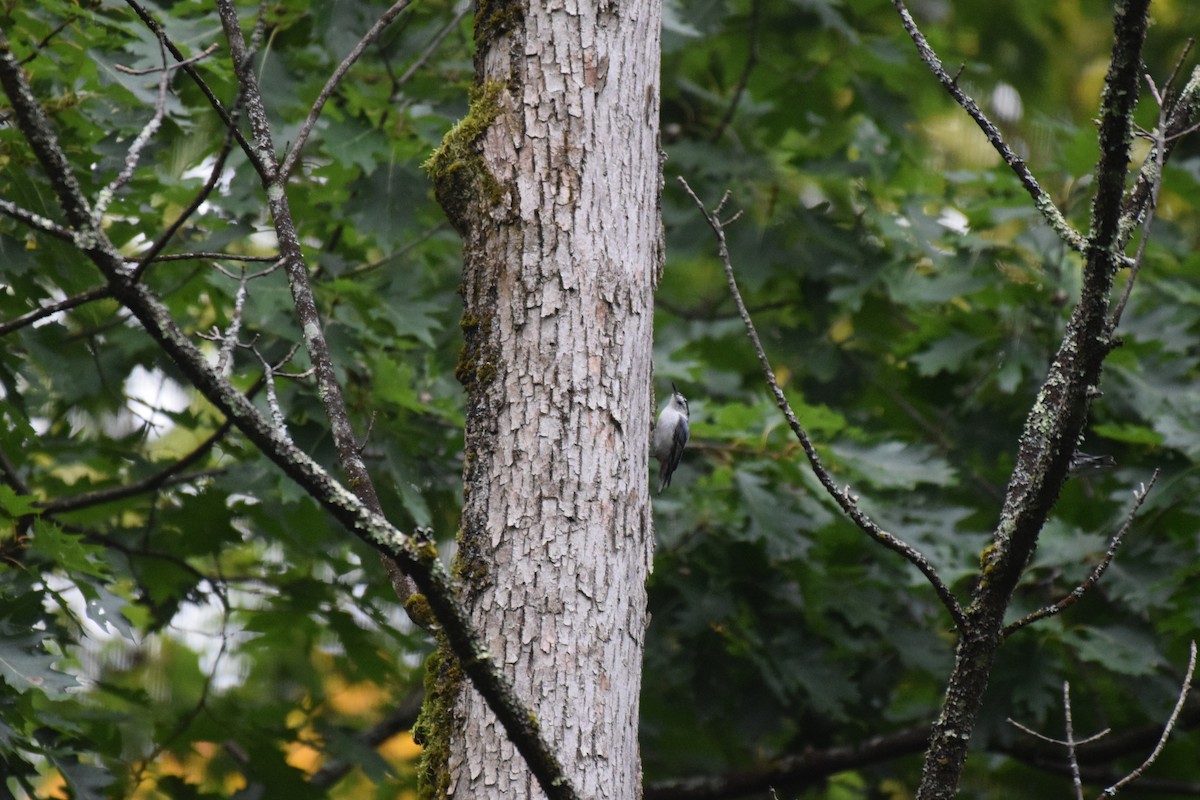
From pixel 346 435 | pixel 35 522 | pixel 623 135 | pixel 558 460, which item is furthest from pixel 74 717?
pixel 623 135

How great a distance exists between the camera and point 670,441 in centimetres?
423

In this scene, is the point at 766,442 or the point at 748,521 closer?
the point at 766,442

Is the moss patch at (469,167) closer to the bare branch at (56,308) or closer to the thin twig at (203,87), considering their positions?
the thin twig at (203,87)

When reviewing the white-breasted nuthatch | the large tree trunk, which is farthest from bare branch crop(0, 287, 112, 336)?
the white-breasted nuthatch

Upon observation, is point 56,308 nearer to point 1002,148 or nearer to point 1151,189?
point 1002,148

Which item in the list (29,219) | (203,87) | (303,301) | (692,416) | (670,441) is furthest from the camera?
(692,416)

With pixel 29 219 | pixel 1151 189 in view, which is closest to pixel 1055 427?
pixel 1151 189

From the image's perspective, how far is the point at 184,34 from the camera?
3.72 m

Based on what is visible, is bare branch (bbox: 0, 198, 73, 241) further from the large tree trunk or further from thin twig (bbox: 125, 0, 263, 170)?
the large tree trunk

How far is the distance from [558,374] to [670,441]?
6.70ft

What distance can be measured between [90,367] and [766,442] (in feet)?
8.47

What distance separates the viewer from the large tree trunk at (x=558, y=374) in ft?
6.86

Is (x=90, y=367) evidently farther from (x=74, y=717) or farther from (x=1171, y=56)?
(x=1171, y=56)

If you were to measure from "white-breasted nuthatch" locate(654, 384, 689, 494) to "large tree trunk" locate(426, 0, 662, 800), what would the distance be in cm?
172
